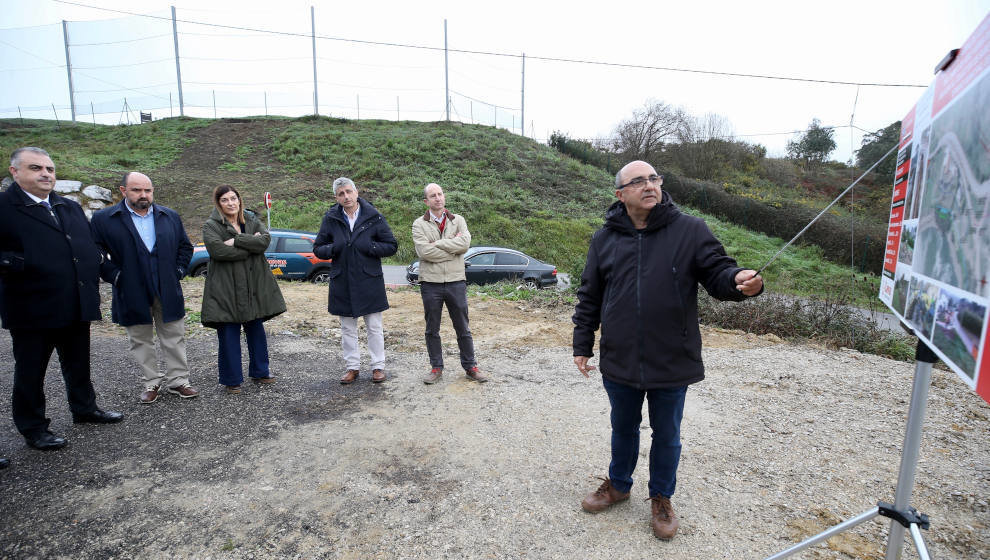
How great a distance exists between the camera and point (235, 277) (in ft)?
14.1

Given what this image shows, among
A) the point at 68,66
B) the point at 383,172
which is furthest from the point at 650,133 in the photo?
the point at 68,66

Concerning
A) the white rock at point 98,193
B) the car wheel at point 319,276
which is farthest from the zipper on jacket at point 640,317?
the white rock at point 98,193

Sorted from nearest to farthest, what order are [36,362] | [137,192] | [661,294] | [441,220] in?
[661,294], [36,362], [137,192], [441,220]

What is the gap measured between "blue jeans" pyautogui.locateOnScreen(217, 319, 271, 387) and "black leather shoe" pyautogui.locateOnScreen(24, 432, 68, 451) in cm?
120

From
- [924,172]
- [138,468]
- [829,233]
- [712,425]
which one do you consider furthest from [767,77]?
[138,468]

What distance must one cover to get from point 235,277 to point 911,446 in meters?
4.59

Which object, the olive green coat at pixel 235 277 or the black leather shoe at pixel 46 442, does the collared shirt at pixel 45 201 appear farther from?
the black leather shoe at pixel 46 442

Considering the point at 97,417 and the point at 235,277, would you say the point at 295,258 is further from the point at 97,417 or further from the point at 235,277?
the point at 97,417

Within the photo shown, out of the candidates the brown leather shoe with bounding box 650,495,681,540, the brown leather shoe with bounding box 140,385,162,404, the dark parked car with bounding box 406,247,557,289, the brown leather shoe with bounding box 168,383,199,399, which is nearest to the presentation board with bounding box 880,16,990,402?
the brown leather shoe with bounding box 650,495,681,540

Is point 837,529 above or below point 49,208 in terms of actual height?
below

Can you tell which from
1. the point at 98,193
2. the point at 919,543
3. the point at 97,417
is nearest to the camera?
the point at 919,543

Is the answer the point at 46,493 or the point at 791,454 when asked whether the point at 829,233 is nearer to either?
the point at 791,454

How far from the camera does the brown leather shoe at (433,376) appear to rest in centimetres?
478

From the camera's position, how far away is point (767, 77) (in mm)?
12734
